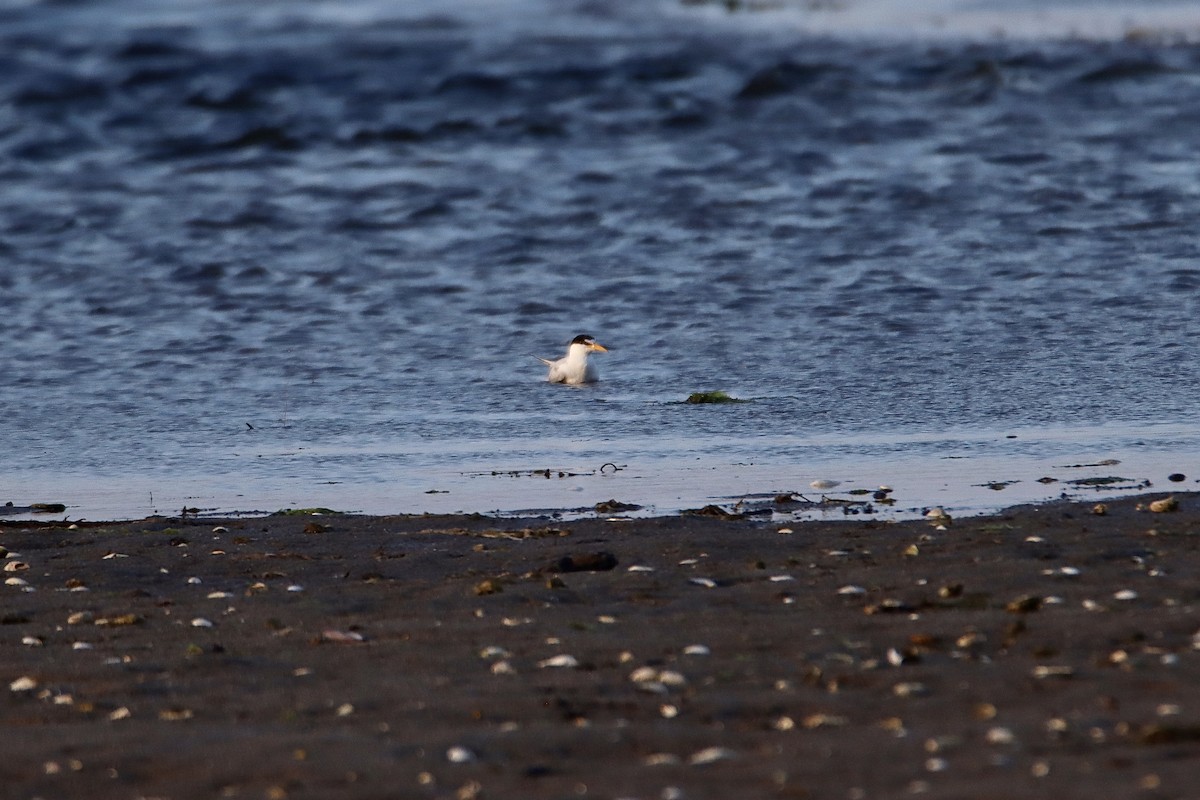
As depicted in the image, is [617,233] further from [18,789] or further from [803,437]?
[18,789]

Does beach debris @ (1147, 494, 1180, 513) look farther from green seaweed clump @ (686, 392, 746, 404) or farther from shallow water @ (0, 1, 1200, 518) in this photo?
green seaweed clump @ (686, 392, 746, 404)

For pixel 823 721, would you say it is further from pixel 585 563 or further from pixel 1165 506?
pixel 1165 506

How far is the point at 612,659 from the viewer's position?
16.0 feet

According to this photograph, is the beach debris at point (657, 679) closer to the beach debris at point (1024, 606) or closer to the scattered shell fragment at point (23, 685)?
the beach debris at point (1024, 606)

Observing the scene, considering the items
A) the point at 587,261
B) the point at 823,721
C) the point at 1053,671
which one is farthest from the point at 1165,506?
the point at 587,261

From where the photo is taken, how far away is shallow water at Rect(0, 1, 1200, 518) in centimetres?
902

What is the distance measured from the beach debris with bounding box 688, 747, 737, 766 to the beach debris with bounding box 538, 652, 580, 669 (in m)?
0.85

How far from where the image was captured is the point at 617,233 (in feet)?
57.2

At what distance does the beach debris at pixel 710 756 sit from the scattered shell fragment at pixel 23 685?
1.92 meters

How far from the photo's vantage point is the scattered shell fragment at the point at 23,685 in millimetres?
4852

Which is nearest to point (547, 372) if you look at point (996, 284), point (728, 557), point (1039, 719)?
point (996, 284)

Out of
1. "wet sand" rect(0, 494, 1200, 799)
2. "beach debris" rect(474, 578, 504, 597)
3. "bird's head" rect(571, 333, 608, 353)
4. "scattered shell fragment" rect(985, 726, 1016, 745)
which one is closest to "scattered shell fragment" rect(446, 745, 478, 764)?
"wet sand" rect(0, 494, 1200, 799)

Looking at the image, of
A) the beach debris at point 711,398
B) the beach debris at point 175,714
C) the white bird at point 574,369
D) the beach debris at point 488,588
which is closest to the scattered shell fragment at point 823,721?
the beach debris at point 175,714

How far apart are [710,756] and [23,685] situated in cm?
200
